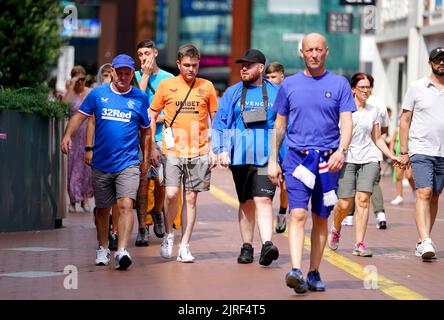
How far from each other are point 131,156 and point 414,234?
17.5 feet

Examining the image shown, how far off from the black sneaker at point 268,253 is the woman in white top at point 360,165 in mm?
2024

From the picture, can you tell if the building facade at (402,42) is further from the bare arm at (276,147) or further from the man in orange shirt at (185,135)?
the bare arm at (276,147)

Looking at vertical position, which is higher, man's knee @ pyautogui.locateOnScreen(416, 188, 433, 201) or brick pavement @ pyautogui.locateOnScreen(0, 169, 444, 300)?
man's knee @ pyautogui.locateOnScreen(416, 188, 433, 201)

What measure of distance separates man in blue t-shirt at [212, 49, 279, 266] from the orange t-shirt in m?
0.32

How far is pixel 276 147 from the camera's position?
1036cm

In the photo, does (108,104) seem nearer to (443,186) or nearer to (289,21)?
(443,186)

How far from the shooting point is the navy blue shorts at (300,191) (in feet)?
33.0

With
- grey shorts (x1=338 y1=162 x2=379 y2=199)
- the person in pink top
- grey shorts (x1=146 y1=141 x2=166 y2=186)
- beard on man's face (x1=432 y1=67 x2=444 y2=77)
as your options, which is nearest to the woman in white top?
grey shorts (x1=338 y1=162 x2=379 y2=199)

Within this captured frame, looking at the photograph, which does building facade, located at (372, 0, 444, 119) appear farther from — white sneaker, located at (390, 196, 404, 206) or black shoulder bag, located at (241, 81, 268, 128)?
black shoulder bag, located at (241, 81, 268, 128)

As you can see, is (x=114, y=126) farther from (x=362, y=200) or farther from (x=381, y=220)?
(x=381, y=220)

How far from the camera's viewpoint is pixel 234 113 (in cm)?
1215

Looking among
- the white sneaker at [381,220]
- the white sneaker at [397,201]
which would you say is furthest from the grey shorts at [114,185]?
the white sneaker at [397,201]

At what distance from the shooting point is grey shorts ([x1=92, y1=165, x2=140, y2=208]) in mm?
11651

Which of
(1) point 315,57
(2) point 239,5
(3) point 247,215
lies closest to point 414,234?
(3) point 247,215
